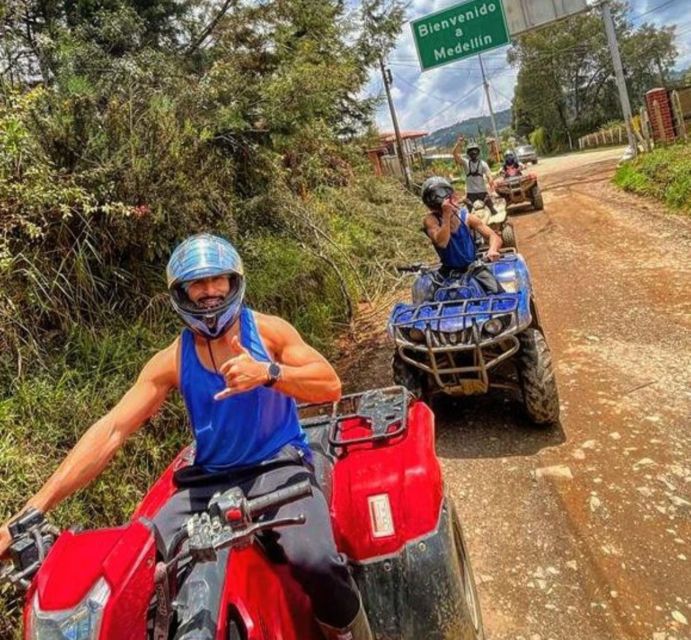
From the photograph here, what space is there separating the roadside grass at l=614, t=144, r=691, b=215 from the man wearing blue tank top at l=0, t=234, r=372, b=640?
10162mm

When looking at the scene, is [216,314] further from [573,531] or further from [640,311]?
[640,311]

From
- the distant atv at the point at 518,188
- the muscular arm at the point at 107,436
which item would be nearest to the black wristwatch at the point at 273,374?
the muscular arm at the point at 107,436

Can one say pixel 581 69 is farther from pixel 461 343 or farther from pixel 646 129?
pixel 461 343

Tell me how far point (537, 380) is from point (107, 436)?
2866mm

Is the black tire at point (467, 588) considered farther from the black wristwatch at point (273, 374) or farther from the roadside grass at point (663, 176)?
the roadside grass at point (663, 176)

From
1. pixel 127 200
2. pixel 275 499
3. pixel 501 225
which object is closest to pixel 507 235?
pixel 501 225

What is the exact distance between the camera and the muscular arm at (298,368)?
1874 mm

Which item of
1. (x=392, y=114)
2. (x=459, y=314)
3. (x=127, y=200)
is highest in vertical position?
(x=392, y=114)

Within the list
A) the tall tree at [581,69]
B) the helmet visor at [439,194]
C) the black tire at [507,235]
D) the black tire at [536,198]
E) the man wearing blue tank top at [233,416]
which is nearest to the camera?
the man wearing blue tank top at [233,416]

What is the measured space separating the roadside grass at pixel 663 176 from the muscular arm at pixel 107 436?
10378 mm

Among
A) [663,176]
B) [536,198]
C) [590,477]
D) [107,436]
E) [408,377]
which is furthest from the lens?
[536,198]

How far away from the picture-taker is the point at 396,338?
4203 millimetres

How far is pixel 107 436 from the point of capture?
6.59 feet

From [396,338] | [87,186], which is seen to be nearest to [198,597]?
[396,338]
